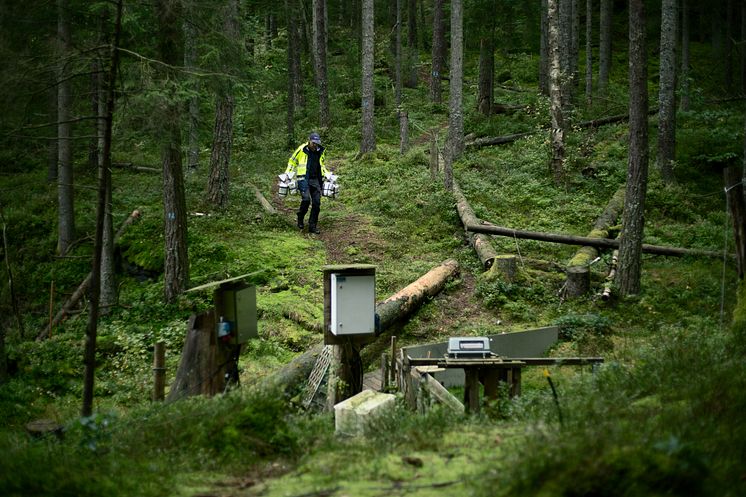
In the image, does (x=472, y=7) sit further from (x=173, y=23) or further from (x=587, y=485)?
(x=587, y=485)

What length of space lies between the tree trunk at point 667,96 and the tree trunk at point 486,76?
30.0ft

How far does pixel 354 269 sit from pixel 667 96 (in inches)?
586

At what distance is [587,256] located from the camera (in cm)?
1462

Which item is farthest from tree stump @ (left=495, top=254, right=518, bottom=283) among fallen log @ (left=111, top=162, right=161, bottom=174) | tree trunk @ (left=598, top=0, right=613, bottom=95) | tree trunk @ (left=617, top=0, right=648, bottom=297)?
tree trunk @ (left=598, top=0, right=613, bottom=95)

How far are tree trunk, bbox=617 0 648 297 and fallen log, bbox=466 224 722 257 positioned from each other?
192 cm

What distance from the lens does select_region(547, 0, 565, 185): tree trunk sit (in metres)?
19.7

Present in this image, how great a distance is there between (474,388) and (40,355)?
8.05 metres

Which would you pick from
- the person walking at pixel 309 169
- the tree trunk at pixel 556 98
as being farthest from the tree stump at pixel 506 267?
the tree trunk at pixel 556 98

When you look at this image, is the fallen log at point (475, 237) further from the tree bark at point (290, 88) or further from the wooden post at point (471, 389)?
the tree bark at point (290, 88)

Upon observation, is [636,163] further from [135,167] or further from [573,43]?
[573,43]

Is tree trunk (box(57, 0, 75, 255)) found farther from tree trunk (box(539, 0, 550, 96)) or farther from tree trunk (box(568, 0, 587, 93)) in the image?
tree trunk (box(539, 0, 550, 96))

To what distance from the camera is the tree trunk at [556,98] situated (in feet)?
64.5

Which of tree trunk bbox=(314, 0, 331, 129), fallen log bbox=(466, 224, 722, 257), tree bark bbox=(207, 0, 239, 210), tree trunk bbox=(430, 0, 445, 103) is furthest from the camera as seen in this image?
tree trunk bbox=(430, 0, 445, 103)

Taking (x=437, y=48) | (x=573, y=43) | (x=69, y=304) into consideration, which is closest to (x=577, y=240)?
(x=69, y=304)
